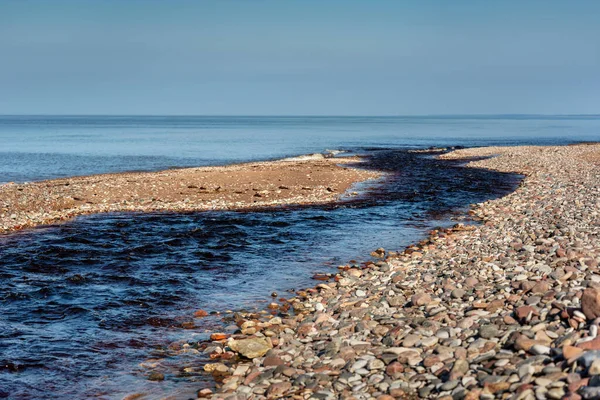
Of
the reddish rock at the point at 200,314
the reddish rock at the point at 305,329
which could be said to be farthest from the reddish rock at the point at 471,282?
the reddish rock at the point at 200,314

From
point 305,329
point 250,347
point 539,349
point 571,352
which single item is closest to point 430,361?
point 539,349

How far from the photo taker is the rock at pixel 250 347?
9.17 metres

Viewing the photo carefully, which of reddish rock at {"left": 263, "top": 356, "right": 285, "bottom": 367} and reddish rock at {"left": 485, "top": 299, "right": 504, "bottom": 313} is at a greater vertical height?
reddish rock at {"left": 485, "top": 299, "right": 504, "bottom": 313}

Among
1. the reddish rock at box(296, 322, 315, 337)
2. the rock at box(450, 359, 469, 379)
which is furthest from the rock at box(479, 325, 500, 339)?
the reddish rock at box(296, 322, 315, 337)

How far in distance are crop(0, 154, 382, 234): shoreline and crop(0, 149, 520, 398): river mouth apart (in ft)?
4.48

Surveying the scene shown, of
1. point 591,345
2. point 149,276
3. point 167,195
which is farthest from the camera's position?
point 167,195

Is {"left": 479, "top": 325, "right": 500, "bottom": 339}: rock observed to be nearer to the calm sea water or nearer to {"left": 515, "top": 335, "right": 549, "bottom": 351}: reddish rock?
{"left": 515, "top": 335, "right": 549, "bottom": 351}: reddish rock

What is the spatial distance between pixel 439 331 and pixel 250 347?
10.0ft

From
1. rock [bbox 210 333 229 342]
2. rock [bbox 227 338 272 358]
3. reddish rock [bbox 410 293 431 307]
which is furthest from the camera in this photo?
reddish rock [bbox 410 293 431 307]

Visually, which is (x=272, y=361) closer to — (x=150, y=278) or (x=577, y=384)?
(x=577, y=384)

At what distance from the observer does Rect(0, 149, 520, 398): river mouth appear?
9070 millimetres

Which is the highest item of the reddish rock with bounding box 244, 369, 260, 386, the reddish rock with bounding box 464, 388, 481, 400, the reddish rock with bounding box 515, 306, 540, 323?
the reddish rock with bounding box 515, 306, 540, 323

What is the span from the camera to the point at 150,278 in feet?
47.3

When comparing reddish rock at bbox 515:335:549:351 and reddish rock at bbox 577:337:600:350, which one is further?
reddish rock at bbox 515:335:549:351
